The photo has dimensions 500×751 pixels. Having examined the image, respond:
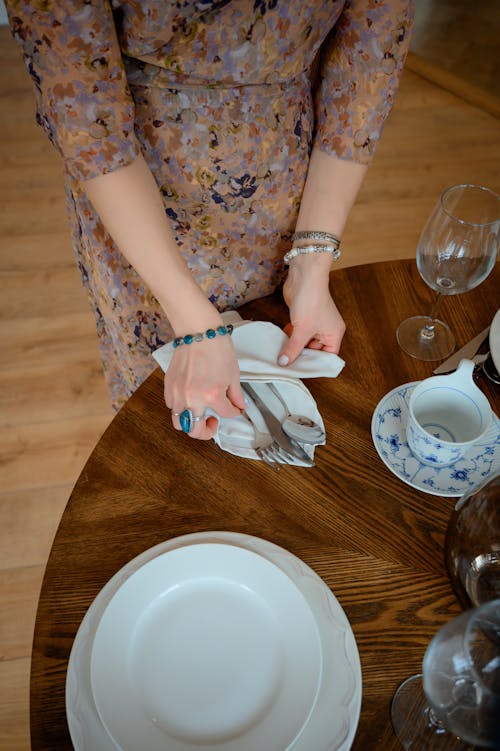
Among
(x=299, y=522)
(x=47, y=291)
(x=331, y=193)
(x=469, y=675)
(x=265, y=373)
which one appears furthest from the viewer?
(x=47, y=291)

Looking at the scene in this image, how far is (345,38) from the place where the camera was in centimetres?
90

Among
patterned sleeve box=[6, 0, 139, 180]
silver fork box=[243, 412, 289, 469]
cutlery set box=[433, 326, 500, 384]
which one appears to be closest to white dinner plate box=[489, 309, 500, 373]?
cutlery set box=[433, 326, 500, 384]

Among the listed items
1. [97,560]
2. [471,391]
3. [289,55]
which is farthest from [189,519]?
[289,55]

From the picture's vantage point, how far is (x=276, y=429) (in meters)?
0.83

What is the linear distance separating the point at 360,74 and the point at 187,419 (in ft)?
1.89

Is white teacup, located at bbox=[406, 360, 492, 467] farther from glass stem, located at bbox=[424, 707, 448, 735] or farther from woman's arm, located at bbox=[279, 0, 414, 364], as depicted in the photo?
glass stem, located at bbox=[424, 707, 448, 735]

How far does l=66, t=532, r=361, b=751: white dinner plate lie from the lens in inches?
24.1

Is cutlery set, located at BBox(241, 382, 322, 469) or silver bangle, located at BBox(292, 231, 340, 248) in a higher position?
silver bangle, located at BBox(292, 231, 340, 248)

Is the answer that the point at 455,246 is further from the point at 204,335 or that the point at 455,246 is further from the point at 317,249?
the point at 204,335

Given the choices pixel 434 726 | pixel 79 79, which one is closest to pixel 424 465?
pixel 434 726

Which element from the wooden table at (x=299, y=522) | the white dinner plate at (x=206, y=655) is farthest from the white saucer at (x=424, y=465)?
the white dinner plate at (x=206, y=655)

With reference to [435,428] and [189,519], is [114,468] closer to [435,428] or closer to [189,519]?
[189,519]

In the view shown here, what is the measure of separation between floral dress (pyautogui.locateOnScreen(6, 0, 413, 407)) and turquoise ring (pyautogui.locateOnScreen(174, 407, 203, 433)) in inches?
12.7

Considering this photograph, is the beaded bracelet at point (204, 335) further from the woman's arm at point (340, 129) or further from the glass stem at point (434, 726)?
the glass stem at point (434, 726)
